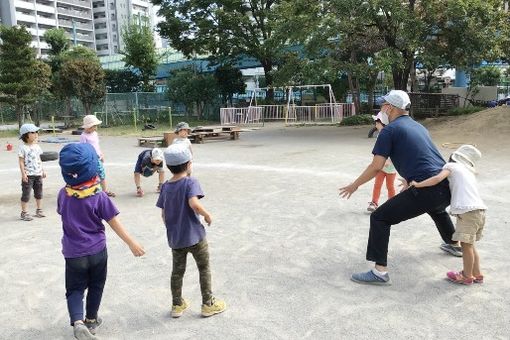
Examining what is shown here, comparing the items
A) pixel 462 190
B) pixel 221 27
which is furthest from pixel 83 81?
pixel 462 190

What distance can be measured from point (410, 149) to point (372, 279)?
1.20 metres

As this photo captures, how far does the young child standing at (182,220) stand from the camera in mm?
3709

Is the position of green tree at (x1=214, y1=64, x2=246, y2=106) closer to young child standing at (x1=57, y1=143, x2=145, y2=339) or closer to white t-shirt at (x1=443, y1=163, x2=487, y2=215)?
white t-shirt at (x1=443, y1=163, x2=487, y2=215)

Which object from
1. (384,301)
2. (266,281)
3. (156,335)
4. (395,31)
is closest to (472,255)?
(384,301)

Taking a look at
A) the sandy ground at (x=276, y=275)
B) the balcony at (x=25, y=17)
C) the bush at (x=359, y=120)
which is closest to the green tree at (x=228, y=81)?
the bush at (x=359, y=120)

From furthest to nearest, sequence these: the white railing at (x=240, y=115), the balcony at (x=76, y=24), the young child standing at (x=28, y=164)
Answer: the balcony at (x=76, y=24) < the white railing at (x=240, y=115) < the young child standing at (x=28, y=164)

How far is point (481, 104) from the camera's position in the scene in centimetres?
2866

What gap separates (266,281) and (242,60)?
31832mm

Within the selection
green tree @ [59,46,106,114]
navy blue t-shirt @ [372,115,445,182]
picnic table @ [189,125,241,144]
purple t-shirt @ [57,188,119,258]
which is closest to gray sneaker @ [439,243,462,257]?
navy blue t-shirt @ [372,115,445,182]

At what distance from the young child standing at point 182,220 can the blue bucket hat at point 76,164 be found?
22.4 inches

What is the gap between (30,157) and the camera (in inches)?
279

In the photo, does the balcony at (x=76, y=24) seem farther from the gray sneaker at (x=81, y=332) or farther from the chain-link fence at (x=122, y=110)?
the gray sneaker at (x=81, y=332)

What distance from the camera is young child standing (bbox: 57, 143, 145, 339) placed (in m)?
3.43

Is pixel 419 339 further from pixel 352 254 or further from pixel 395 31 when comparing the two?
pixel 395 31
